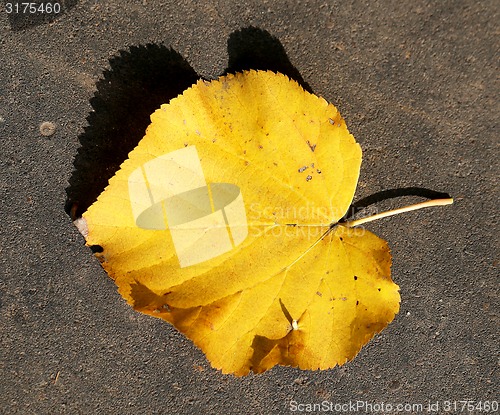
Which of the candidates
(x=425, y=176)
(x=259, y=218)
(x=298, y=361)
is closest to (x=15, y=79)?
(x=259, y=218)

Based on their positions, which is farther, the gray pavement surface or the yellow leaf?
the gray pavement surface

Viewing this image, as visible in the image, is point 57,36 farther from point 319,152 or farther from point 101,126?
point 319,152

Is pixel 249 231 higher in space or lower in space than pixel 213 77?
lower

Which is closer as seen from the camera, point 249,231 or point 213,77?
point 249,231

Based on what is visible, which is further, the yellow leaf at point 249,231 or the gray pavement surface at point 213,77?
the gray pavement surface at point 213,77
